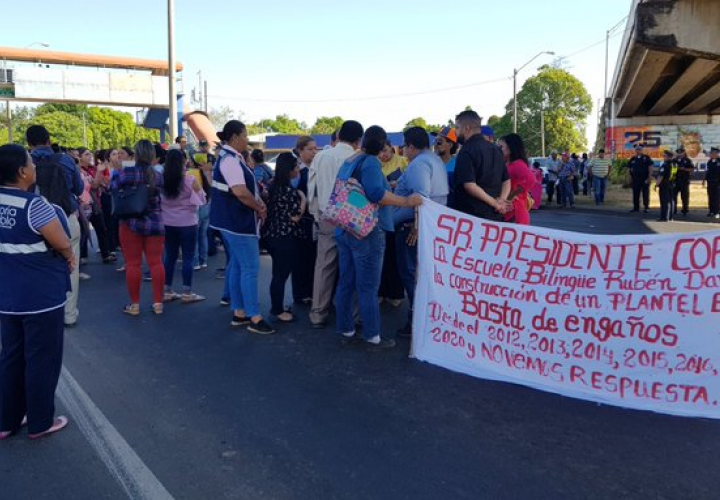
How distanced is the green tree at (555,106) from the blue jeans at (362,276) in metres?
64.8

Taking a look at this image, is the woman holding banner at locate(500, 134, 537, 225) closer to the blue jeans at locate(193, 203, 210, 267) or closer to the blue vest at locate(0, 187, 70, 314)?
the blue vest at locate(0, 187, 70, 314)

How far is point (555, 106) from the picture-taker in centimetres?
6700

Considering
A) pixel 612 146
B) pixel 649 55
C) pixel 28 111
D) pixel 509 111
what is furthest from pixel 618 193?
pixel 28 111

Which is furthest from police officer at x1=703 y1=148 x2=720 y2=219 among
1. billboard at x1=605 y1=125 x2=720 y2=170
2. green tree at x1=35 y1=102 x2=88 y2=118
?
green tree at x1=35 y1=102 x2=88 y2=118

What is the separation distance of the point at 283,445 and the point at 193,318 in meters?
3.18

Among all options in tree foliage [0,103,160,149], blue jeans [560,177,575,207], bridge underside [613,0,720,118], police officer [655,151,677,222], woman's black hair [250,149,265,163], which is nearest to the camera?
woman's black hair [250,149,265,163]

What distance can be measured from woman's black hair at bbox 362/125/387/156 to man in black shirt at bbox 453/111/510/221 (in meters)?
0.73

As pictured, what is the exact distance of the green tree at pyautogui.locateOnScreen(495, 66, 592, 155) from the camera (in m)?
66.1

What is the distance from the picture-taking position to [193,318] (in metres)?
6.44

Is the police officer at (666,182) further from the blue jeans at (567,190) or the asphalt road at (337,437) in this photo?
the asphalt road at (337,437)

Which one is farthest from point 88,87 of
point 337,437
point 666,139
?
point 666,139

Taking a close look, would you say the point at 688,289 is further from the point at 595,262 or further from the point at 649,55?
the point at 649,55

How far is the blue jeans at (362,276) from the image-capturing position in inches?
203

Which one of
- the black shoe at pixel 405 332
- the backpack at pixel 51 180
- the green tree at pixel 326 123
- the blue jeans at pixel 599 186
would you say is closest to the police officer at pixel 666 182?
the blue jeans at pixel 599 186
